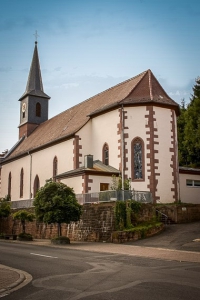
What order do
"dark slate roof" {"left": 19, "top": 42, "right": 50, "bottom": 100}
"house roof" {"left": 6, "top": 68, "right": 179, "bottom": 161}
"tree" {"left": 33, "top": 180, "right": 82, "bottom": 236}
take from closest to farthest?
"tree" {"left": 33, "top": 180, "right": 82, "bottom": 236}, "house roof" {"left": 6, "top": 68, "right": 179, "bottom": 161}, "dark slate roof" {"left": 19, "top": 42, "right": 50, "bottom": 100}

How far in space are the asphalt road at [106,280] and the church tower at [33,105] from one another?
3723cm

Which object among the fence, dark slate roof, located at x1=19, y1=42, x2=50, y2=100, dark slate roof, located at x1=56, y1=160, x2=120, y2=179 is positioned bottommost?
the fence

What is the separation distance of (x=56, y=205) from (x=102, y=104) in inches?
524

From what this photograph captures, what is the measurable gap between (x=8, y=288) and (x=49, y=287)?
863mm

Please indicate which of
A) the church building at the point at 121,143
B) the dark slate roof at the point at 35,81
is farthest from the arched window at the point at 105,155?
the dark slate roof at the point at 35,81

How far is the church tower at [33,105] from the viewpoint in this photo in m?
48.8

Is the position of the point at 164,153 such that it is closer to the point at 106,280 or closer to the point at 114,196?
the point at 114,196

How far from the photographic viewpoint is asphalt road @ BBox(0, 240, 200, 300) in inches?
289

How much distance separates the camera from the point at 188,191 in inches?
1199

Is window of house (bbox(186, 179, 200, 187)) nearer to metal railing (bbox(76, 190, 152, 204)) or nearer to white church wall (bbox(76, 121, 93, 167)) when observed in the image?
metal railing (bbox(76, 190, 152, 204))

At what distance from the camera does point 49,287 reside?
8.20 meters

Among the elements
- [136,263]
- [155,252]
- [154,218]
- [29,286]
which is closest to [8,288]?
[29,286]

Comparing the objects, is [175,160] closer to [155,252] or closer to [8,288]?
[155,252]

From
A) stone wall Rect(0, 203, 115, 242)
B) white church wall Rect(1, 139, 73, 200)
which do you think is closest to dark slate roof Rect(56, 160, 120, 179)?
white church wall Rect(1, 139, 73, 200)
